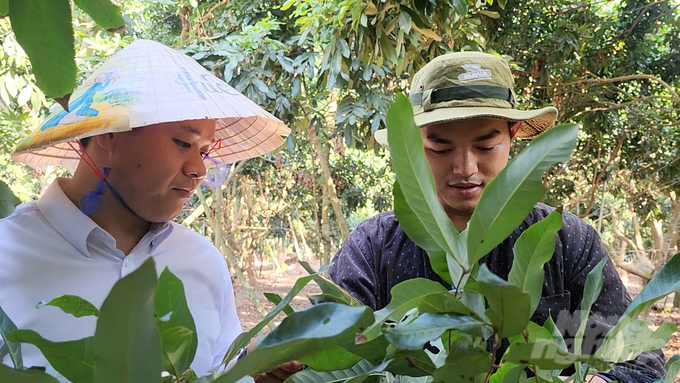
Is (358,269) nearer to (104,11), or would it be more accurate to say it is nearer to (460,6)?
(104,11)

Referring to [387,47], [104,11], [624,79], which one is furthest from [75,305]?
[624,79]

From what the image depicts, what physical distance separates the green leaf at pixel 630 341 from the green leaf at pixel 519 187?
13cm

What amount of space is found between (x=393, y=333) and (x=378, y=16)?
5.99 feet

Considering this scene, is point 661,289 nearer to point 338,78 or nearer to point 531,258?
point 531,258

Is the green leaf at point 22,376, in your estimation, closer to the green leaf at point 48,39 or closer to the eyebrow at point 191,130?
the green leaf at point 48,39

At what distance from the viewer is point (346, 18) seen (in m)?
2.13

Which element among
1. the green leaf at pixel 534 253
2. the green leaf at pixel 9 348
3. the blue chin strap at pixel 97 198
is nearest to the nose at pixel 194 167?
the blue chin strap at pixel 97 198

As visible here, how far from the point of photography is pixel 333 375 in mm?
318

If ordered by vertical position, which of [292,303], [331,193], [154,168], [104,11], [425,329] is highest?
[104,11]

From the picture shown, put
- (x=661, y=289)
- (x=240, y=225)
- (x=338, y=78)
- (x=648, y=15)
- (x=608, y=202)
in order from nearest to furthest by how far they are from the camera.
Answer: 1. (x=661, y=289)
2. (x=338, y=78)
3. (x=648, y=15)
4. (x=240, y=225)
5. (x=608, y=202)

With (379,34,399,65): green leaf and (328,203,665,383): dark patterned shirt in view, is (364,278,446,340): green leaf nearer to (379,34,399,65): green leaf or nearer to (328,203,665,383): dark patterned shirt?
(328,203,665,383): dark patterned shirt

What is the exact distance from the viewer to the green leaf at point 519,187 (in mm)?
248

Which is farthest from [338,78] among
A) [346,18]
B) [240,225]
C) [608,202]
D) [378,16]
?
[608,202]

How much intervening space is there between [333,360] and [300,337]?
0.20ft
